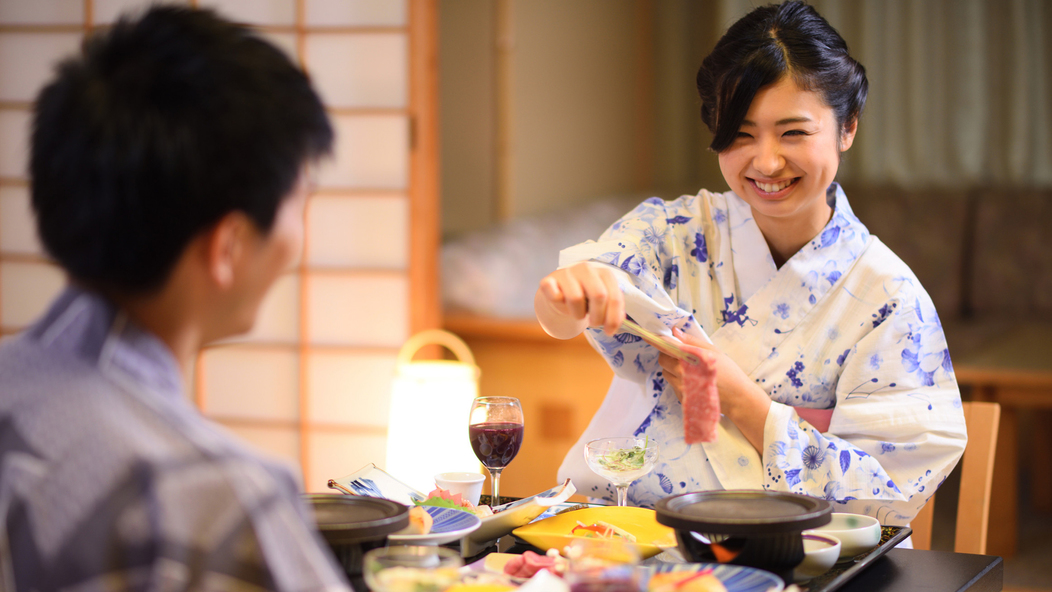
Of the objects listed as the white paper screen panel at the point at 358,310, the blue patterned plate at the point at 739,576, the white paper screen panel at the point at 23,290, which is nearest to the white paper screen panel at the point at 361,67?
the white paper screen panel at the point at 358,310

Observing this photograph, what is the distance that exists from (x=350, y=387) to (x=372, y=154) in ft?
2.83

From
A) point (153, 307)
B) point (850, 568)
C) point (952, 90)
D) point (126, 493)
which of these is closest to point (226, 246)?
point (153, 307)

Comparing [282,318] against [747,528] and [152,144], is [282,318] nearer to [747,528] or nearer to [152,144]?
[747,528]

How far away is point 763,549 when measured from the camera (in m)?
0.99

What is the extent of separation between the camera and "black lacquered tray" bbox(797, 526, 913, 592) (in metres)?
1.03

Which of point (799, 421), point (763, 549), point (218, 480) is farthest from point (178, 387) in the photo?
point (799, 421)

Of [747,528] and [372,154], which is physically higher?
[372,154]

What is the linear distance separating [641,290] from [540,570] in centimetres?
60

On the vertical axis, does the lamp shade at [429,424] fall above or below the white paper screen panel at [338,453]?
above

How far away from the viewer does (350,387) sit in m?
3.46

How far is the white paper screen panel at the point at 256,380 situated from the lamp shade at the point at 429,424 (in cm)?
59

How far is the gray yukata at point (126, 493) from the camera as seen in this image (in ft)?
1.93

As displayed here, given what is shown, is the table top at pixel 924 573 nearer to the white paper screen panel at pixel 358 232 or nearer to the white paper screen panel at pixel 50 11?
the white paper screen panel at pixel 358 232

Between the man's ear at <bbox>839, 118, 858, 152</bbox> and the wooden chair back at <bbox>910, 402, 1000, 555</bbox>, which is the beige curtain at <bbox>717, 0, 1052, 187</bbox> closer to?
the man's ear at <bbox>839, 118, 858, 152</bbox>
